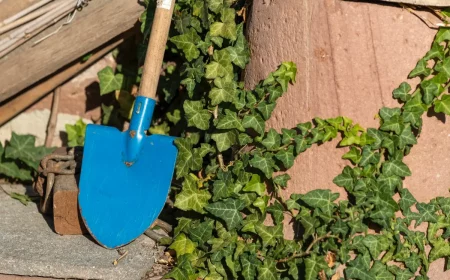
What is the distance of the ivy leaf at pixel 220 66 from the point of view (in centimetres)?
297

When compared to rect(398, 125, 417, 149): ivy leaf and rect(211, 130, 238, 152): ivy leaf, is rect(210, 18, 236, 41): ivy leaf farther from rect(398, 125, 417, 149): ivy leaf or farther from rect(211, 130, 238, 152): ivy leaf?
rect(398, 125, 417, 149): ivy leaf

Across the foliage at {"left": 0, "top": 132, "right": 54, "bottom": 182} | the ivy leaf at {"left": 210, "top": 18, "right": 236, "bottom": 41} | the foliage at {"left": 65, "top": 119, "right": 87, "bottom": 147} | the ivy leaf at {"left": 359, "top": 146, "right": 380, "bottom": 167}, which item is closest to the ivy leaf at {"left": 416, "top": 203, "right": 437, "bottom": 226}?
the ivy leaf at {"left": 359, "top": 146, "right": 380, "bottom": 167}

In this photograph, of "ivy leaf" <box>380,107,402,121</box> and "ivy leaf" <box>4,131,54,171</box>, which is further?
"ivy leaf" <box>4,131,54,171</box>

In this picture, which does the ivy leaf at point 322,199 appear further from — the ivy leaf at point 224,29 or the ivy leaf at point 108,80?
the ivy leaf at point 108,80

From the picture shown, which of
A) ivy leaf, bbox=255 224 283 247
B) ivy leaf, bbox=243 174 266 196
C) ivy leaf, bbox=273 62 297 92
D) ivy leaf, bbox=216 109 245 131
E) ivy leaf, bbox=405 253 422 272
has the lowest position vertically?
ivy leaf, bbox=255 224 283 247

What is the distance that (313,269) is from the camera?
2.74 metres

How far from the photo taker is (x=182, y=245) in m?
3.04

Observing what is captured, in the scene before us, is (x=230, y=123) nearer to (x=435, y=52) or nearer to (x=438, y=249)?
(x=435, y=52)

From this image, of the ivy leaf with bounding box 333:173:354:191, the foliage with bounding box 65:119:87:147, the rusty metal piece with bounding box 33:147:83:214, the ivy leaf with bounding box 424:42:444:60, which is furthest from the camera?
the foliage with bounding box 65:119:87:147

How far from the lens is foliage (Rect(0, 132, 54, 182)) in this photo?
3.73 m

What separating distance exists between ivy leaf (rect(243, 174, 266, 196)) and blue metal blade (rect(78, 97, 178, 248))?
0.34m

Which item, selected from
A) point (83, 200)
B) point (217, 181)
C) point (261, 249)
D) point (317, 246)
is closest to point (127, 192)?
point (83, 200)

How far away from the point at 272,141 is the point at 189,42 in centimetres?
55

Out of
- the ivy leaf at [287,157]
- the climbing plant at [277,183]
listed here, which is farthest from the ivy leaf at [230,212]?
the ivy leaf at [287,157]
